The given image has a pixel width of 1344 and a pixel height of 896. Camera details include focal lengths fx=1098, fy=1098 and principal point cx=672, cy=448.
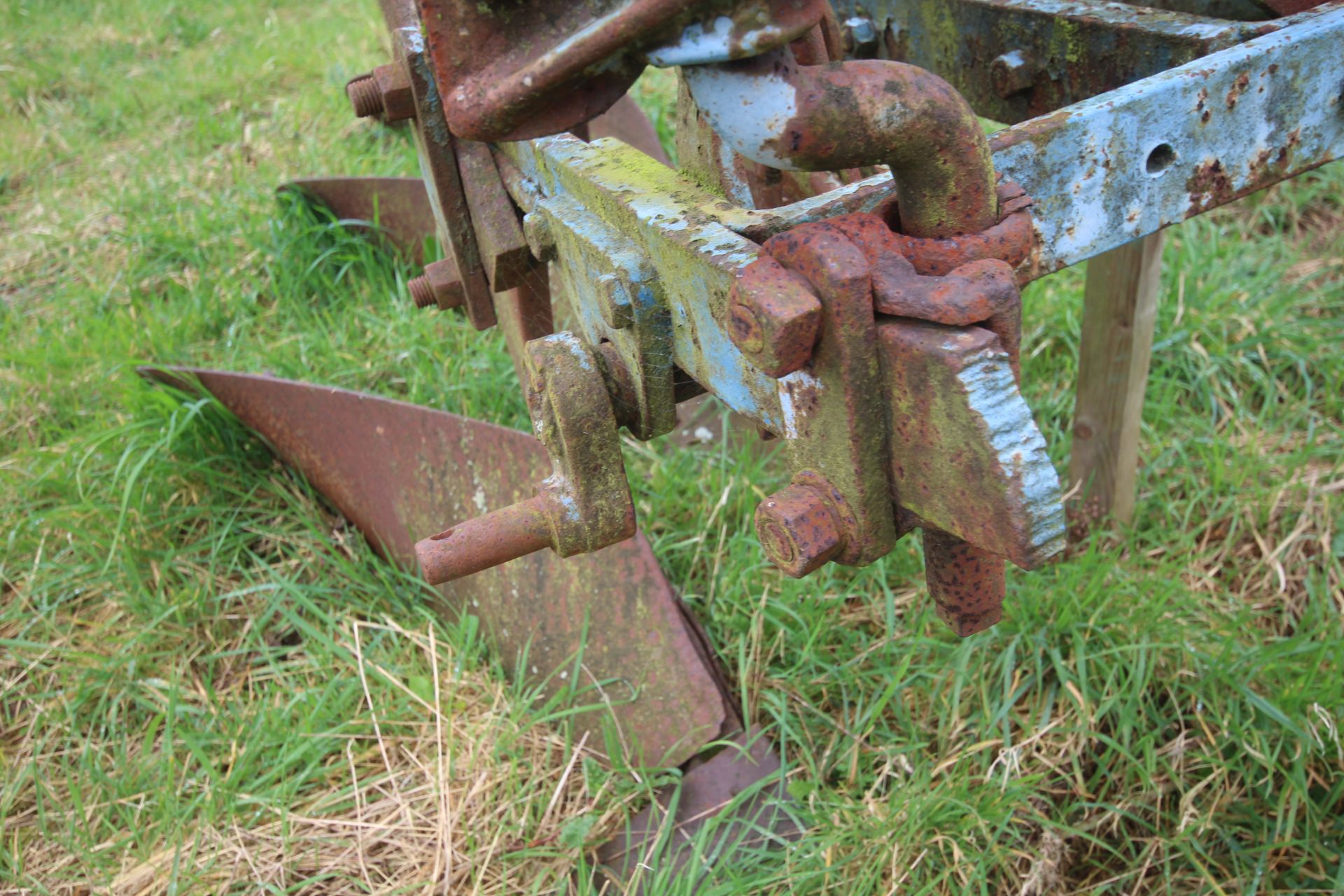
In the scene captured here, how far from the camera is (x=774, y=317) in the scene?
831 mm

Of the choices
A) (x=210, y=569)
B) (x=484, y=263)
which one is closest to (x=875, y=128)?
(x=484, y=263)

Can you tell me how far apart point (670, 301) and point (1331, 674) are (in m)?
1.31

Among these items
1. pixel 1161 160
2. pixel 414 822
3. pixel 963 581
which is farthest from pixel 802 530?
pixel 414 822

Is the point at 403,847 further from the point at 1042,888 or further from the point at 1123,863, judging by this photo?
the point at 1123,863

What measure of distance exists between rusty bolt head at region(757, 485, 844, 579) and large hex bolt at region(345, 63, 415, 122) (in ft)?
3.02

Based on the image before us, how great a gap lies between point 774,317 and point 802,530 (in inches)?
7.9

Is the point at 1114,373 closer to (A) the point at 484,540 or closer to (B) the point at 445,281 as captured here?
(B) the point at 445,281

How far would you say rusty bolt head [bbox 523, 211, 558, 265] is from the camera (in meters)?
Result: 1.31

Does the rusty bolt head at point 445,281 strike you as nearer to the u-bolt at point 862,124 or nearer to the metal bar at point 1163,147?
the metal bar at point 1163,147

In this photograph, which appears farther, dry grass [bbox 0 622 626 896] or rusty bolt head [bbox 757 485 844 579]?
dry grass [bbox 0 622 626 896]

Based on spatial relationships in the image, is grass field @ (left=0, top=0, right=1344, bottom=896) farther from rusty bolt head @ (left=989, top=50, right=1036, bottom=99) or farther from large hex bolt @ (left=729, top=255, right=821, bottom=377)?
large hex bolt @ (left=729, top=255, right=821, bottom=377)

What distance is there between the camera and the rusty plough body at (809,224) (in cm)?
81

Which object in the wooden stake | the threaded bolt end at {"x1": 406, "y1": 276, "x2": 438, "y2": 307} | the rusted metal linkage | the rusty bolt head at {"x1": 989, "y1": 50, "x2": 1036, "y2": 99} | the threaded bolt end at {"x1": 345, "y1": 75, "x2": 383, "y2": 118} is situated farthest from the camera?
the wooden stake

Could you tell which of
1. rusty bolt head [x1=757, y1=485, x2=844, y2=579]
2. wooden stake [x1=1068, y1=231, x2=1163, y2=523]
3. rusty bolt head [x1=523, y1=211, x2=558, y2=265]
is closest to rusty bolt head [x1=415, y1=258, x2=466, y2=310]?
rusty bolt head [x1=523, y1=211, x2=558, y2=265]
